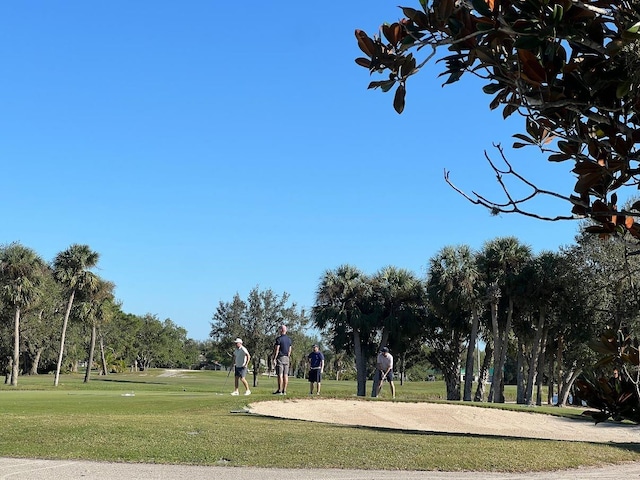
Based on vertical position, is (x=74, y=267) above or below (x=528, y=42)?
above

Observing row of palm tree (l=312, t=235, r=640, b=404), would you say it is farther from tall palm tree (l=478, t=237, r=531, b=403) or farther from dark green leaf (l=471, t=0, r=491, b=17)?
dark green leaf (l=471, t=0, r=491, b=17)

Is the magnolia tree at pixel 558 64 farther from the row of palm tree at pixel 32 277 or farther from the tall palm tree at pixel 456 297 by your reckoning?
the row of palm tree at pixel 32 277

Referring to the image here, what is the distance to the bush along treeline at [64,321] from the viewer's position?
1802 inches

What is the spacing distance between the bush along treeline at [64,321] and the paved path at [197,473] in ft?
130

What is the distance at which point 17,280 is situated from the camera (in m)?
45.1

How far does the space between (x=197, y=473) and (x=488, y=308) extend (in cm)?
3103

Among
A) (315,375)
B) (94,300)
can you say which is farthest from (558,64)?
(94,300)

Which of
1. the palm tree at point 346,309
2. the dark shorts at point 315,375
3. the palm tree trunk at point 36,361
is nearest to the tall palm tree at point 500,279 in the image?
the palm tree at point 346,309

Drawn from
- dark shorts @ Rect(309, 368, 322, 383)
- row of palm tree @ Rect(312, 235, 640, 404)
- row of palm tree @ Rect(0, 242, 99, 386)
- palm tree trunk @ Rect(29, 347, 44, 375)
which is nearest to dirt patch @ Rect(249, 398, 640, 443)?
dark shorts @ Rect(309, 368, 322, 383)

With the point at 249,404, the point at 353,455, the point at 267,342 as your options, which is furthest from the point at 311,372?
the point at 267,342

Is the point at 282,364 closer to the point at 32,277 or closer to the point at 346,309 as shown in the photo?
the point at 346,309

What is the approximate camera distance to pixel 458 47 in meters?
3.61

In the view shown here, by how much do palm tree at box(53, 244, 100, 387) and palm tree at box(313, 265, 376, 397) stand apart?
1839cm

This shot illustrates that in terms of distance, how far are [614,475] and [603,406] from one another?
5.38m
